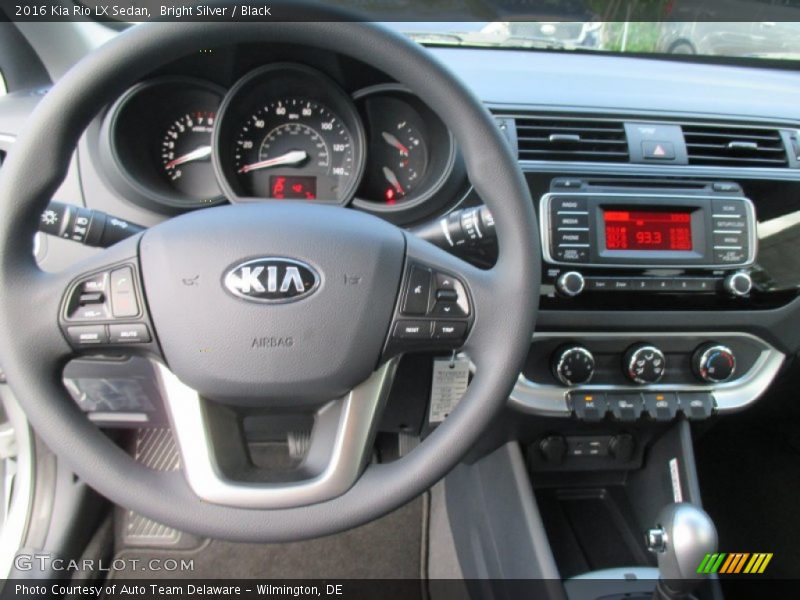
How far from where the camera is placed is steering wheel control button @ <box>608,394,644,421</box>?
1444 mm

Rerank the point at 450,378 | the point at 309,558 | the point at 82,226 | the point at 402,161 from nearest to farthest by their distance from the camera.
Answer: the point at 82,226
the point at 450,378
the point at 402,161
the point at 309,558

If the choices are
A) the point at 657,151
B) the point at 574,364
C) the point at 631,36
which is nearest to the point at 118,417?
the point at 574,364

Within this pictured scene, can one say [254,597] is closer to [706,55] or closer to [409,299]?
[409,299]

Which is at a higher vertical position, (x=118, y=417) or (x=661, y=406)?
(x=661, y=406)

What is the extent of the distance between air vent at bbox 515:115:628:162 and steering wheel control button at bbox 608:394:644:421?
52 centimetres

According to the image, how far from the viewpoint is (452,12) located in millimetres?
1578

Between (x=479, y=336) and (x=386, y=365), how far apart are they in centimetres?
15

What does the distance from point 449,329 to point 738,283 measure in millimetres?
791

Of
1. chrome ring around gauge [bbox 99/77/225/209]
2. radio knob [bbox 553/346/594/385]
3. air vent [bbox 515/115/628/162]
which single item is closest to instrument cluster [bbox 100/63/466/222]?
chrome ring around gauge [bbox 99/77/225/209]

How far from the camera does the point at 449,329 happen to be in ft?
3.24

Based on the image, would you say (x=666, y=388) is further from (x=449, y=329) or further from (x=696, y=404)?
(x=449, y=329)

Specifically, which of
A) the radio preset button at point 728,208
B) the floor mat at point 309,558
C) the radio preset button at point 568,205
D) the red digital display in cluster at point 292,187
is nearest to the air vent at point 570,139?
→ the radio preset button at point 568,205

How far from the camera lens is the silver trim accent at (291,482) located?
0.94 m

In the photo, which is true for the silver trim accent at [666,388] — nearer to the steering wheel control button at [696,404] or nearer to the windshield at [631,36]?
the steering wheel control button at [696,404]
